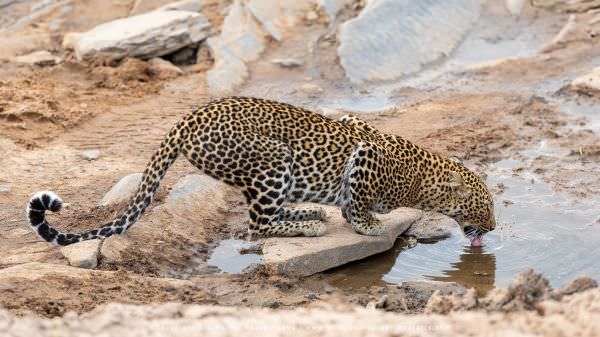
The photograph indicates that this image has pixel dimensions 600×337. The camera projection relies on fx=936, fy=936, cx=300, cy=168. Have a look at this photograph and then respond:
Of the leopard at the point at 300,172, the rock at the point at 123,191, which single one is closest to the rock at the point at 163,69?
the rock at the point at 123,191

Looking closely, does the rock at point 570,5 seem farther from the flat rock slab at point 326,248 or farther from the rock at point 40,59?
the rock at point 40,59

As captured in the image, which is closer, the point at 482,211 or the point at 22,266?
the point at 22,266

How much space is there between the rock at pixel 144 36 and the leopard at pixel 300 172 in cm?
571

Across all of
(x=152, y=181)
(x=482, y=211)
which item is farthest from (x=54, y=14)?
(x=482, y=211)

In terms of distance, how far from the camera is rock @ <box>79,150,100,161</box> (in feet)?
36.6

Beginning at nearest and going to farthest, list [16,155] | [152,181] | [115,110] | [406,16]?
[152,181] < [16,155] < [115,110] < [406,16]

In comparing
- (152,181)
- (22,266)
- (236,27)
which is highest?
(236,27)

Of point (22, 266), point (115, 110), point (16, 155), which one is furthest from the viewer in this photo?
point (115, 110)

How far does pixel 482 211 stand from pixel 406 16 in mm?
6439

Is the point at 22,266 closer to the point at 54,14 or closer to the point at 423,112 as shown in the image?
the point at 423,112

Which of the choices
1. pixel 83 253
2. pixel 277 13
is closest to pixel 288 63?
pixel 277 13

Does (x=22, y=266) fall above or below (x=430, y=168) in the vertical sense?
below

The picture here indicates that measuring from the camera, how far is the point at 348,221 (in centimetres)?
919

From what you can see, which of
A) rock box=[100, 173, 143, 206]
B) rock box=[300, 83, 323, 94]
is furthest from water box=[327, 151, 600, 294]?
rock box=[300, 83, 323, 94]
